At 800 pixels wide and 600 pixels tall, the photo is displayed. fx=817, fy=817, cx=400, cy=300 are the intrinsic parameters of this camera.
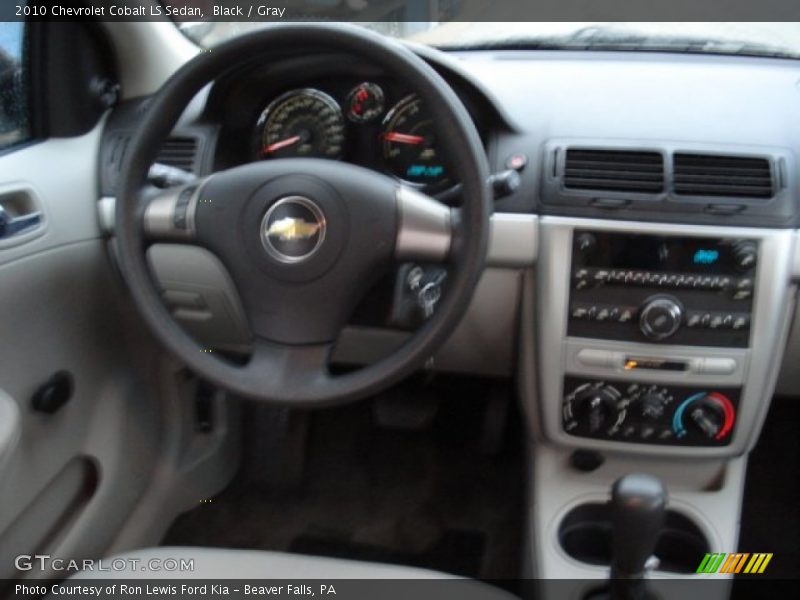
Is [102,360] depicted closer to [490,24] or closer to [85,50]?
[85,50]

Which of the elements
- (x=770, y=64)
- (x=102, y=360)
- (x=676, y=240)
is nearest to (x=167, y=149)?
(x=102, y=360)

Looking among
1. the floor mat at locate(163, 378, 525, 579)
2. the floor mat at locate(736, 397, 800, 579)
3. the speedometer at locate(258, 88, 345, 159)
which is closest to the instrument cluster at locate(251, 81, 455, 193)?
the speedometer at locate(258, 88, 345, 159)

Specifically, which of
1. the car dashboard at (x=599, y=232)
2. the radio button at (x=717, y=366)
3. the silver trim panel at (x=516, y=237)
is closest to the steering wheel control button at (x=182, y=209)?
the car dashboard at (x=599, y=232)

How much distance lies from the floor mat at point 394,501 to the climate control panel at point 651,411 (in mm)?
526

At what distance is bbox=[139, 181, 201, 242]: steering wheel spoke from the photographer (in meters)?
1.19

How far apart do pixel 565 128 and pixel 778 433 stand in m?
1.10

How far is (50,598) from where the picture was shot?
3.65 feet

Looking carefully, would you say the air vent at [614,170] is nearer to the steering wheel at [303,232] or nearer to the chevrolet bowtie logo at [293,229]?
the steering wheel at [303,232]

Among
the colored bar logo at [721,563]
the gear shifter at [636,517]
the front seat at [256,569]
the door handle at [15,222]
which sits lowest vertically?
the colored bar logo at [721,563]

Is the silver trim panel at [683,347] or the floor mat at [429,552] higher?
the silver trim panel at [683,347]

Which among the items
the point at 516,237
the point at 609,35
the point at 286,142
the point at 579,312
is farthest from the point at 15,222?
the point at 609,35

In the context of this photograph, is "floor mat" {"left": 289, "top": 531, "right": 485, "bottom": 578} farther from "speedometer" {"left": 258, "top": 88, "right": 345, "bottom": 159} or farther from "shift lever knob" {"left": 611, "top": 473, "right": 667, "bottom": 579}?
"speedometer" {"left": 258, "top": 88, "right": 345, "bottom": 159}

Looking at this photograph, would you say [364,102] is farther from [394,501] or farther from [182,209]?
[394,501]

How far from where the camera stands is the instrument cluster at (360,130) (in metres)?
1.45
